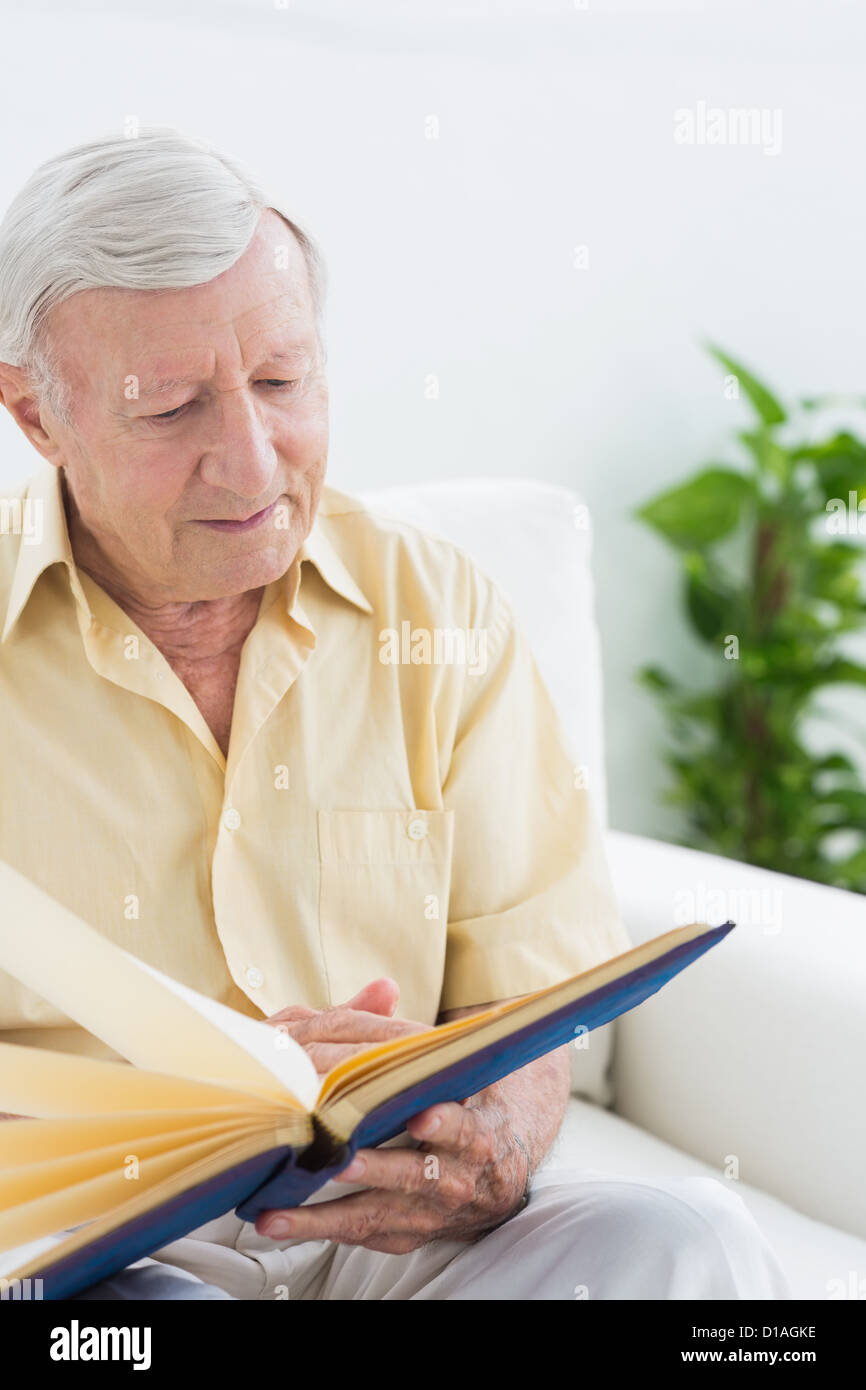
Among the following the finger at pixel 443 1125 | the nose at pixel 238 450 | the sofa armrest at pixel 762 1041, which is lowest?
the sofa armrest at pixel 762 1041

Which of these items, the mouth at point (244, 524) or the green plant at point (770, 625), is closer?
the mouth at point (244, 524)

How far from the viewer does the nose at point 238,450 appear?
0.99 m

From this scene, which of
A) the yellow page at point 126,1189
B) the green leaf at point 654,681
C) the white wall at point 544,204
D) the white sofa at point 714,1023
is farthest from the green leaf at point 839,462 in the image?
the yellow page at point 126,1189

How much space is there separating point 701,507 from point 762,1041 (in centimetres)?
133

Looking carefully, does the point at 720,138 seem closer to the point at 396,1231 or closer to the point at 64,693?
the point at 64,693

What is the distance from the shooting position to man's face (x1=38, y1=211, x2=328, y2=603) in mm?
969

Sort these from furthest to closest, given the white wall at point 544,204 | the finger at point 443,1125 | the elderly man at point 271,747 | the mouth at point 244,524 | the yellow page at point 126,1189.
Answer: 1. the white wall at point 544,204
2. the mouth at point 244,524
3. the elderly man at point 271,747
4. the finger at point 443,1125
5. the yellow page at point 126,1189

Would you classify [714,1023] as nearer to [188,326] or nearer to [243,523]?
[243,523]

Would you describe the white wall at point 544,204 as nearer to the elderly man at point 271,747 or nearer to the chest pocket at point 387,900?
the elderly man at point 271,747

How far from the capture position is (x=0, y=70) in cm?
162

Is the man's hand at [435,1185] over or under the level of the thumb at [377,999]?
under

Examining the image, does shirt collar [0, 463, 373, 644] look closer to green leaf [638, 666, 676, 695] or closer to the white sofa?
the white sofa

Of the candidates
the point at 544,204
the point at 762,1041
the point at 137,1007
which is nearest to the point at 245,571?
the point at 137,1007

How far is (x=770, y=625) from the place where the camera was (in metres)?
2.50
